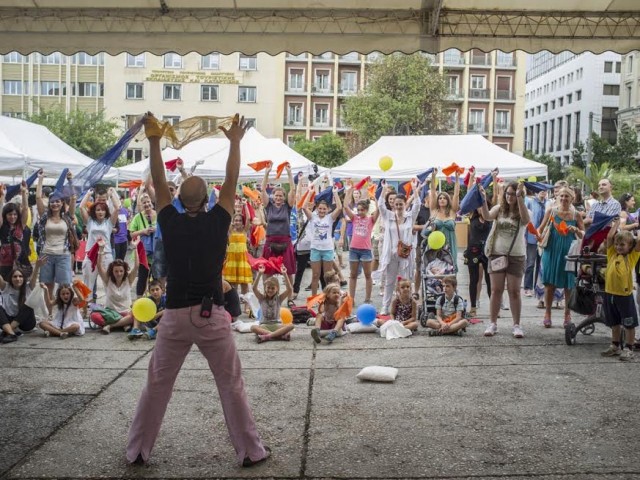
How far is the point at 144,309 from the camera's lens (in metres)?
8.43

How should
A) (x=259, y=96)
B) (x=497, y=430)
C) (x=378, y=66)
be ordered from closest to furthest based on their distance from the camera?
(x=497, y=430) → (x=378, y=66) → (x=259, y=96)

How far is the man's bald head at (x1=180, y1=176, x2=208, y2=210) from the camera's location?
4.44 metres

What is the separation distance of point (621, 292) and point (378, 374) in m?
2.74

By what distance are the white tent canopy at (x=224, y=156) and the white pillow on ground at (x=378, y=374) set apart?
40.1ft

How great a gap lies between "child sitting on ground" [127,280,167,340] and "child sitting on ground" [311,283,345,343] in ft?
6.20

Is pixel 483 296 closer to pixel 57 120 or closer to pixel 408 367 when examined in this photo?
pixel 408 367

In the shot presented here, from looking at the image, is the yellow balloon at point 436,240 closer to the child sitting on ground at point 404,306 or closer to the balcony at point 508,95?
the child sitting on ground at point 404,306

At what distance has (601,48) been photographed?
23.8 ft

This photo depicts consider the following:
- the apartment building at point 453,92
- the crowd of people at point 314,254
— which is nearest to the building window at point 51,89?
the apartment building at point 453,92

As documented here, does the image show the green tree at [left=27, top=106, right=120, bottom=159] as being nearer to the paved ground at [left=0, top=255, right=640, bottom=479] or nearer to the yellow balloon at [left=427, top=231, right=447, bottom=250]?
the yellow balloon at [left=427, top=231, right=447, bottom=250]

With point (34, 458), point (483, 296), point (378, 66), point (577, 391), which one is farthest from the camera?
point (378, 66)

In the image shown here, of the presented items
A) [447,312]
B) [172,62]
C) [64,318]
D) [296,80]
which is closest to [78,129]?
[172,62]

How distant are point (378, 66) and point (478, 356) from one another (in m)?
43.8

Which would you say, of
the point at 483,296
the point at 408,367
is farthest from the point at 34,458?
the point at 483,296
